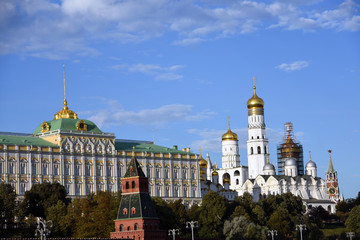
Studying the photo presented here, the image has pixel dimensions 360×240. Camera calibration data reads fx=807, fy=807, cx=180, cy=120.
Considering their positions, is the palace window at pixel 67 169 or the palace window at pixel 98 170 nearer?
the palace window at pixel 67 169

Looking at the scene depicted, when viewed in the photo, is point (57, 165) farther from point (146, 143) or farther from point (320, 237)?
point (320, 237)

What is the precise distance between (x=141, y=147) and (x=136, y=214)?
66.4 m

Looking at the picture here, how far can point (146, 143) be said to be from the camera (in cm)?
19538

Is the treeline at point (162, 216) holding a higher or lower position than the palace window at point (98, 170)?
lower

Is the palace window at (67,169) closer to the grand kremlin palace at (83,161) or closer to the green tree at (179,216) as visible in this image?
the grand kremlin palace at (83,161)

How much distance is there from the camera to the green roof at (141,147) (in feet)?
597

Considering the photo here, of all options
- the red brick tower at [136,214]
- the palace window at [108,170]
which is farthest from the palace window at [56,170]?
the red brick tower at [136,214]

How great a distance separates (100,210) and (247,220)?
93.3 feet

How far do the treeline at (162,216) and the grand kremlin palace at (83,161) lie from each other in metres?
18.1

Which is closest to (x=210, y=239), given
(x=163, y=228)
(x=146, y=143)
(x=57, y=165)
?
(x=163, y=228)

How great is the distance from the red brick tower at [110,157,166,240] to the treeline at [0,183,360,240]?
25.5 feet

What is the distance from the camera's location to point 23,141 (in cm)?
16388

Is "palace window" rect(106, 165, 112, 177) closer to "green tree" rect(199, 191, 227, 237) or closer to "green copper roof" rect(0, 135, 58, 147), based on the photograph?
"green copper roof" rect(0, 135, 58, 147)

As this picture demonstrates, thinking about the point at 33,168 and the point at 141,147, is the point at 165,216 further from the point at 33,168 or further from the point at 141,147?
the point at 141,147
